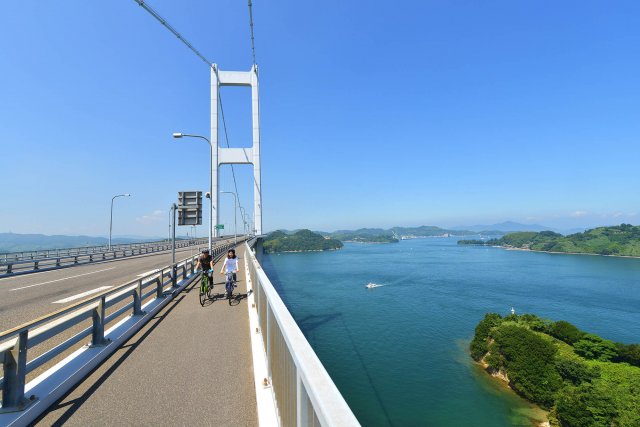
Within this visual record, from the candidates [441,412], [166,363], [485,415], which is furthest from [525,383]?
[166,363]

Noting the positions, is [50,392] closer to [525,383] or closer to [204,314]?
[204,314]

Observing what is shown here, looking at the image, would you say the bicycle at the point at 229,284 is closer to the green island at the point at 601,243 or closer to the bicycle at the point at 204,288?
the bicycle at the point at 204,288

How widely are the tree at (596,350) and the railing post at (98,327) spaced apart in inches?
1812

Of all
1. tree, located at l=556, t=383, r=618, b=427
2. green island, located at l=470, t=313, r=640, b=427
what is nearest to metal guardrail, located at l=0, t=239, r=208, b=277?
tree, located at l=556, t=383, r=618, b=427

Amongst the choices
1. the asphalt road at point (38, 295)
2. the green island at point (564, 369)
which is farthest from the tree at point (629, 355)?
the asphalt road at point (38, 295)

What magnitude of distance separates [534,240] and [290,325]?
238732 mm

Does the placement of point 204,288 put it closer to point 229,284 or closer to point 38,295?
point 229,284

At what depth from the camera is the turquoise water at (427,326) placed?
25.7 metres

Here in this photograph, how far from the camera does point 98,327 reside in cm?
496

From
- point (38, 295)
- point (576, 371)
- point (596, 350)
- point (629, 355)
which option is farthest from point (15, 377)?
point (629, 355)

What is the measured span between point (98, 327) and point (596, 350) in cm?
4750

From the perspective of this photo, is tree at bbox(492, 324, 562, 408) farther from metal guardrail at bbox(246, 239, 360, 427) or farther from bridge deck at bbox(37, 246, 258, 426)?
metal guardrail at bbox(246, 239, 360, 427)

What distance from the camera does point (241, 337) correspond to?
18.6 feet

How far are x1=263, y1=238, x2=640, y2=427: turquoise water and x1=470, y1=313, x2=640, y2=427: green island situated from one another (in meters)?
1.92
